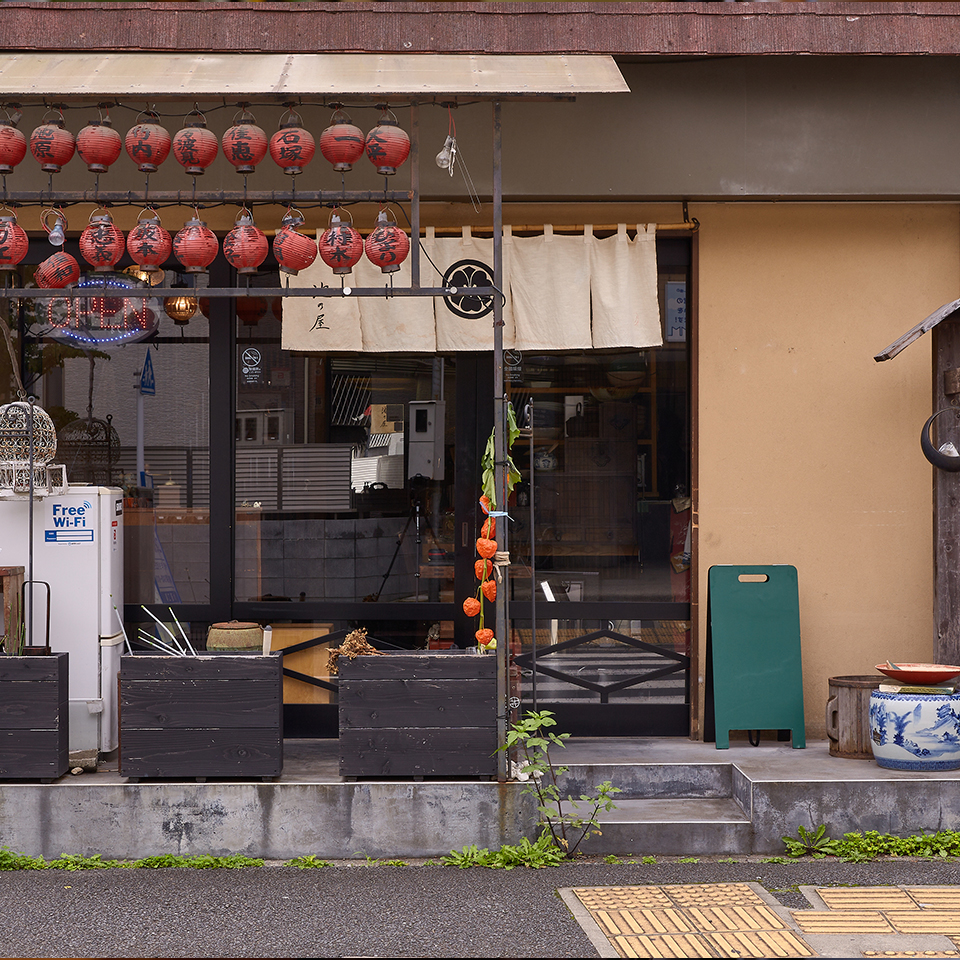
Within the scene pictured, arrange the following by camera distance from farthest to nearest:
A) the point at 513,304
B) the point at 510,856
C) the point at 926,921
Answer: the point at 513,304
the point at 510,856
the point at 926,921

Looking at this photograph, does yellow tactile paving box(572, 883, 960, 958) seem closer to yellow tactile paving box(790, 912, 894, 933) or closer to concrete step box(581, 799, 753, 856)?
yellow tactile paving box(790, 912, 894, 933)

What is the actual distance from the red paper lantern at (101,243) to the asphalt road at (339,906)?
3617 mm

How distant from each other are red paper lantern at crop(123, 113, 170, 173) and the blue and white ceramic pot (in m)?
5.70

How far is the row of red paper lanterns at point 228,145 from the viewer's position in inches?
236

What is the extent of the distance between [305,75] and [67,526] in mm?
3334

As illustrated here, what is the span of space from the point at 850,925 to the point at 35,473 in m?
5.58

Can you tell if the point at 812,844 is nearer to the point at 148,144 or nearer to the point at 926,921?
the point at 926,921

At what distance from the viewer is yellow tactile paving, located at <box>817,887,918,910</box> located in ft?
17.1

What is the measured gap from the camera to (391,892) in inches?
211

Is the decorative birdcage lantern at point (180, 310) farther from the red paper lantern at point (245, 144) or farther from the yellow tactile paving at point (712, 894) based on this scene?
the yellow tactile paving at point (712, 894)

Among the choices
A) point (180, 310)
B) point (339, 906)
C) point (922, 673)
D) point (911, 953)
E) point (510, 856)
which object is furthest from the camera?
point (180, 310)

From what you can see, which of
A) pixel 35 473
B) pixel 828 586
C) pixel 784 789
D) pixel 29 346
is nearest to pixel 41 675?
pixel 35 473

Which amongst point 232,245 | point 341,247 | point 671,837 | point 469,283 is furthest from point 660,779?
point 232,245

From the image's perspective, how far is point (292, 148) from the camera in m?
6.00
